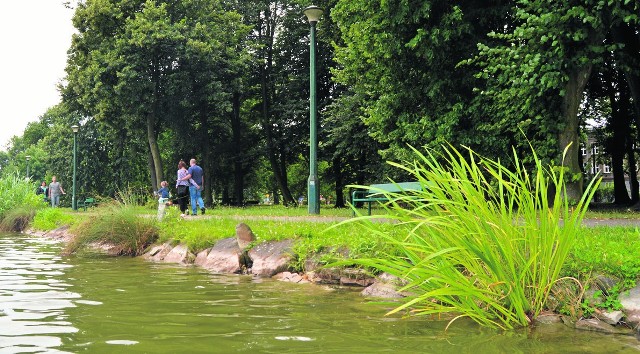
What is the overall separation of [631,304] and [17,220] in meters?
20.9

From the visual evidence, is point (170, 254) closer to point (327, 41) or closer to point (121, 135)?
point (327, 41)

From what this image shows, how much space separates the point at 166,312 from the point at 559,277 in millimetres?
3629

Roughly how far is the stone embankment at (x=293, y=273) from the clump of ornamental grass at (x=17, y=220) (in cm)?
1091

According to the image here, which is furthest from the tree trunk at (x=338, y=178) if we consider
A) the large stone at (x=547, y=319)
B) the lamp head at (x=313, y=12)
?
the large stone at (x=547, y=319)

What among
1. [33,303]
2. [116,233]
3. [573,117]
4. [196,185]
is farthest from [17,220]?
[573,117]

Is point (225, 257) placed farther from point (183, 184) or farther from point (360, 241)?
point (183, 184)

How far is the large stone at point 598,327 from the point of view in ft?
13.9

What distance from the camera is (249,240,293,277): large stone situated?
305 inches

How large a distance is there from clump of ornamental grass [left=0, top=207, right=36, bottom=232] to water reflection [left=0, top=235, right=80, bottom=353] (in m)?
11.1

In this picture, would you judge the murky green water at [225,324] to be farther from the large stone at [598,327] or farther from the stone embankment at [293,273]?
the stone embankment at [293,273]

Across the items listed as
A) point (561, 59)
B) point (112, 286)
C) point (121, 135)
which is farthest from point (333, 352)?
point (121, 135)

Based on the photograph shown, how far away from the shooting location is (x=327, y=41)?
27953 millimetres

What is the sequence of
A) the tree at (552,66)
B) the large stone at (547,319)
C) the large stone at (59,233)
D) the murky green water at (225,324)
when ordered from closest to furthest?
the murky green water at (225,324) < the large stone at (547,319) < the tree at (552,66) < the large stone at (59,233)

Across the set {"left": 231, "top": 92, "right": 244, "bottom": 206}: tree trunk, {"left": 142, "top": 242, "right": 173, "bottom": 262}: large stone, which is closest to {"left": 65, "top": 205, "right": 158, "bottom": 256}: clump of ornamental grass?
{"left": 142, "top": 242, "right": 173, "bottom": 262}: large stone
